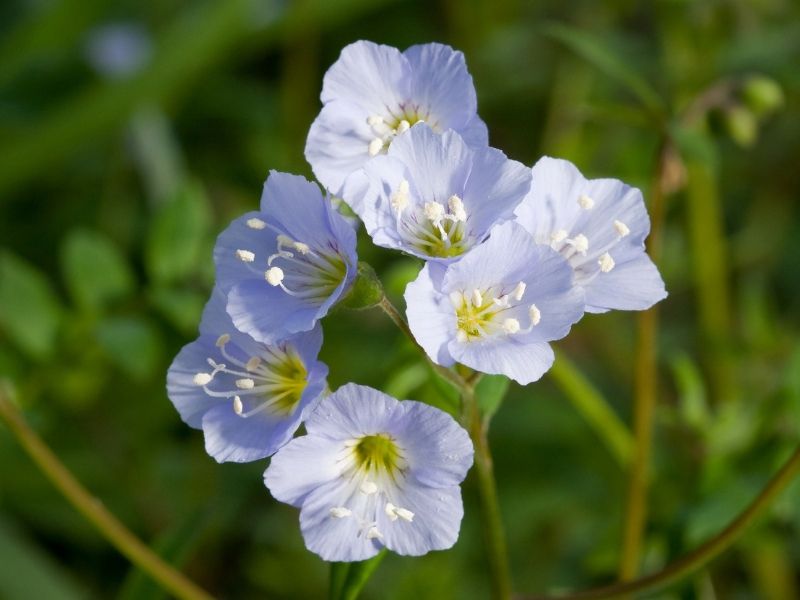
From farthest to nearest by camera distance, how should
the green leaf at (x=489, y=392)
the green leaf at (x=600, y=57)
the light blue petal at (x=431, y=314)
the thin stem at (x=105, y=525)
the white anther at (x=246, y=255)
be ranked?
the green leaf at (x=600, y=57) → the thin stem at (x=105, y=525) → the green leaf at (x=489, y=392) → the white anther at (x=246, y=255) → the light blue petal at (x=431, y=314)

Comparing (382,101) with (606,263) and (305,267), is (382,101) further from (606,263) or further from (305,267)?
(606,263)

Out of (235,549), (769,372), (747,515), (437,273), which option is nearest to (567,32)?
(437,273)

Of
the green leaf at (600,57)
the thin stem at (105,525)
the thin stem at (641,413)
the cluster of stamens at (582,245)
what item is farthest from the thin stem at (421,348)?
the green leaf at (600,57)

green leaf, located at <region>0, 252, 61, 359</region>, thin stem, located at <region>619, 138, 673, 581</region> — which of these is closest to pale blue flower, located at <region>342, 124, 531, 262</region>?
Result: thin stem, located at <region>619, 138, 673, 581</region>

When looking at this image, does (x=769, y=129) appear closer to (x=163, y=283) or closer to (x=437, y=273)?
(x=163, y=283)

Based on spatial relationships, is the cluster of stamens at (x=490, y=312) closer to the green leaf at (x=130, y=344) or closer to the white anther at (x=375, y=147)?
the white anther at (x=375, y=147)
